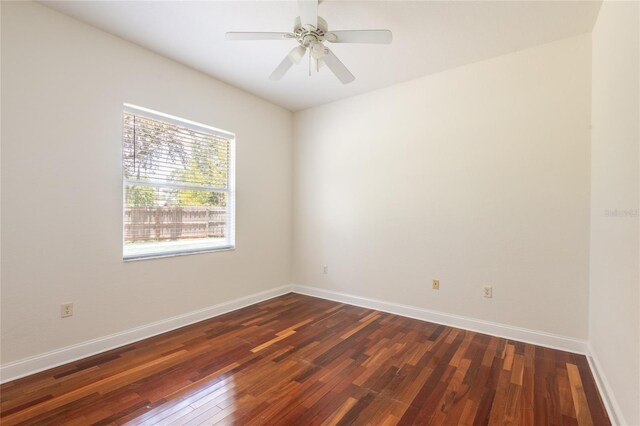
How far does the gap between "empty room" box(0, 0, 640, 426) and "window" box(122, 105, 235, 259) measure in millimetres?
20

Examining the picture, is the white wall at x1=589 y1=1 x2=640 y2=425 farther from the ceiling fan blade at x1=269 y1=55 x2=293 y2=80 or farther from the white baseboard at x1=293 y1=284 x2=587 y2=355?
the ceiling fan blade at x1=269 y1=55 x2=293 y2=80

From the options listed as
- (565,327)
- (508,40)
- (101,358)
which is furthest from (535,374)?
(101,358)

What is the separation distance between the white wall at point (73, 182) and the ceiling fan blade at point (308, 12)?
128cm

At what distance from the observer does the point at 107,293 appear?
8.20 ft

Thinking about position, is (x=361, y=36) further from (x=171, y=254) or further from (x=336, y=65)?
(x=171, y=254)

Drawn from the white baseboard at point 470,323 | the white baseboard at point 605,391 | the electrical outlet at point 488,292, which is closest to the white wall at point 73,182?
the white baseboard at point 470,323

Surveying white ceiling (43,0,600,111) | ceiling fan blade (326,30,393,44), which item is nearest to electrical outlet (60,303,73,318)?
white ceiling (43,0,600,111)

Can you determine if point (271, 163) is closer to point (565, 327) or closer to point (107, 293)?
point (107, 293)

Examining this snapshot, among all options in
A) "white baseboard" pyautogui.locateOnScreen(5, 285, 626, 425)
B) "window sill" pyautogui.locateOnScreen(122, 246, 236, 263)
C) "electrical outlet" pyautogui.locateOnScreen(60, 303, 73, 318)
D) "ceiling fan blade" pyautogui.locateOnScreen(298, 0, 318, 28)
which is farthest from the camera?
"window sill" pyautogui.locateOnScreen(122, 246, 236, 263)

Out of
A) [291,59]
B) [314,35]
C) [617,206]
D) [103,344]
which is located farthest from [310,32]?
[103,344]

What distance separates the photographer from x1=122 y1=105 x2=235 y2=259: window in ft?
8.91

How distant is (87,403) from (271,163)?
3062 millimetres

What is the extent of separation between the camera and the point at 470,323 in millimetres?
2947

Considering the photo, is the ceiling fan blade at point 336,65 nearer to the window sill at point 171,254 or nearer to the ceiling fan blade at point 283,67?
the ceiling fan blade at point 283,67
